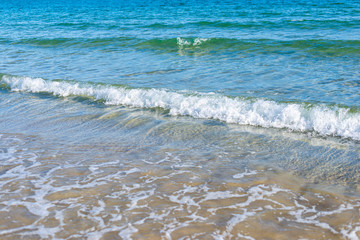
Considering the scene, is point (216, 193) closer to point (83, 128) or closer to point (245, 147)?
point (245, 147)

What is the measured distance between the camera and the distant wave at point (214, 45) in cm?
1281

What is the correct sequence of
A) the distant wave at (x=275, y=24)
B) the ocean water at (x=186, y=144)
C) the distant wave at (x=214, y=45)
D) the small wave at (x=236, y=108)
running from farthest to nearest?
the distant wave at (x=275, y=24) → the distant wave at (x=214, y=45) → the small wave at (x=236, y=108) → the ocean water at (x=186, y=144)

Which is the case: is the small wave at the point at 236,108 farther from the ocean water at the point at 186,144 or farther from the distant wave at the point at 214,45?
the distant wave at the point at 214,45

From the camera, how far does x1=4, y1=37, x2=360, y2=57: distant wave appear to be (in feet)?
42.0

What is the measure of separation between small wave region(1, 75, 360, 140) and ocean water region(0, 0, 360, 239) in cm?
3

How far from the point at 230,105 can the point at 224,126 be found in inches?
33.5

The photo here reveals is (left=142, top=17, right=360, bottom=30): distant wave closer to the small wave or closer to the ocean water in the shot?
the ocean water

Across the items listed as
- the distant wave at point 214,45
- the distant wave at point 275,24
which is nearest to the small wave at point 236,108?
the distant wave at point 214,45

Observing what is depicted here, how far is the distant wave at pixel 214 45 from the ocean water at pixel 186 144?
123 millimetres

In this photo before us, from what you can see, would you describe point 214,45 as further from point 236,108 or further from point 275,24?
point 236,108

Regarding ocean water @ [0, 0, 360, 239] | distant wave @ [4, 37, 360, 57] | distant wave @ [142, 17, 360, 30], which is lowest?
ocean water @ [0, 0, 360, 239]

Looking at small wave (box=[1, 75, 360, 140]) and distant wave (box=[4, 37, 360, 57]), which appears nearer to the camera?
small wave (box=[1, 75, 360, 140])

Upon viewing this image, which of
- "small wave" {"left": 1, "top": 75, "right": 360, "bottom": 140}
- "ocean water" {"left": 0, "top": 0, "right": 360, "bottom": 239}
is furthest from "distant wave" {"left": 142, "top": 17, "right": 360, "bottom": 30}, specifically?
"small wave" {"left": 1, "top": 75, "right": 360, "bottom": 140}

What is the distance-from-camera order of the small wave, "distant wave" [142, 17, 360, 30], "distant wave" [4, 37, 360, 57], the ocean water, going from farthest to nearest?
"distant wave" [142, 17, 360, 30] < "distant wave" [4, 37, 360, 57] < the small wave < the ocean water
